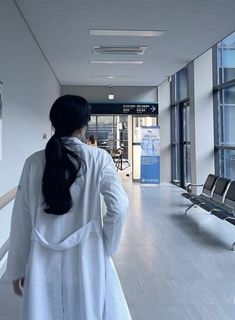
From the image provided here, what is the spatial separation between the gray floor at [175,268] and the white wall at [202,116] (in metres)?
1.37

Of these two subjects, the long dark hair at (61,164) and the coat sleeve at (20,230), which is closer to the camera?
the long dark hair at (61,164)

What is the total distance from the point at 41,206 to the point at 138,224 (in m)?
5.05

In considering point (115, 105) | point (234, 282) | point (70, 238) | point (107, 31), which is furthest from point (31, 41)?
point (115, 105)

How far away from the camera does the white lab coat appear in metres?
1.79

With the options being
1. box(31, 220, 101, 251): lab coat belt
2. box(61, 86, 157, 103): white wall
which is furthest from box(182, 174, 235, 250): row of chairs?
box(61, 86, 157, 103): white wall

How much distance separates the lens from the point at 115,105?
11992mm

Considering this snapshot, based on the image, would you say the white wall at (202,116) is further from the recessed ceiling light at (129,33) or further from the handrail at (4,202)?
the handrail at (4,202)

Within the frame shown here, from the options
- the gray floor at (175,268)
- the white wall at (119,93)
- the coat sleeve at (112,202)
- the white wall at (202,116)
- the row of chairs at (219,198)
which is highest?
the white wall at (119,93)

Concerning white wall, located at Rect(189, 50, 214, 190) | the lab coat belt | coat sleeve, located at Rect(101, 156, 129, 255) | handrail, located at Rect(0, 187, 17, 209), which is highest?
white wall, located at Rect(189, 50, 214, 190)

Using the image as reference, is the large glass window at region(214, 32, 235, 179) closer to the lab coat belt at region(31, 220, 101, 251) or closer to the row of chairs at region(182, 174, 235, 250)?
the row of chairs at region(182, 174, 235, 250)

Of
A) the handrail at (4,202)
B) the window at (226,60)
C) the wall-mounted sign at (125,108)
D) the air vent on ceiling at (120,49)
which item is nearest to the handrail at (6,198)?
the handrail at (4,202)

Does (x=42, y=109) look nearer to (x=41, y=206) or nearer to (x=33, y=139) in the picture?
(x=33, y=139)

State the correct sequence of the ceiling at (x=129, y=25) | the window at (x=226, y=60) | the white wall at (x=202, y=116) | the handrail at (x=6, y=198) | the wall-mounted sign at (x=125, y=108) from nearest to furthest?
the handrail at (x=6, y=198)
the ceiling at (x=129, y=25)
the window at (x=226, y=60)
the white wall at (x=202, y=116)
the wall-mounted sign at (x=125, y=108)

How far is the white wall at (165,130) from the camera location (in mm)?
12422
